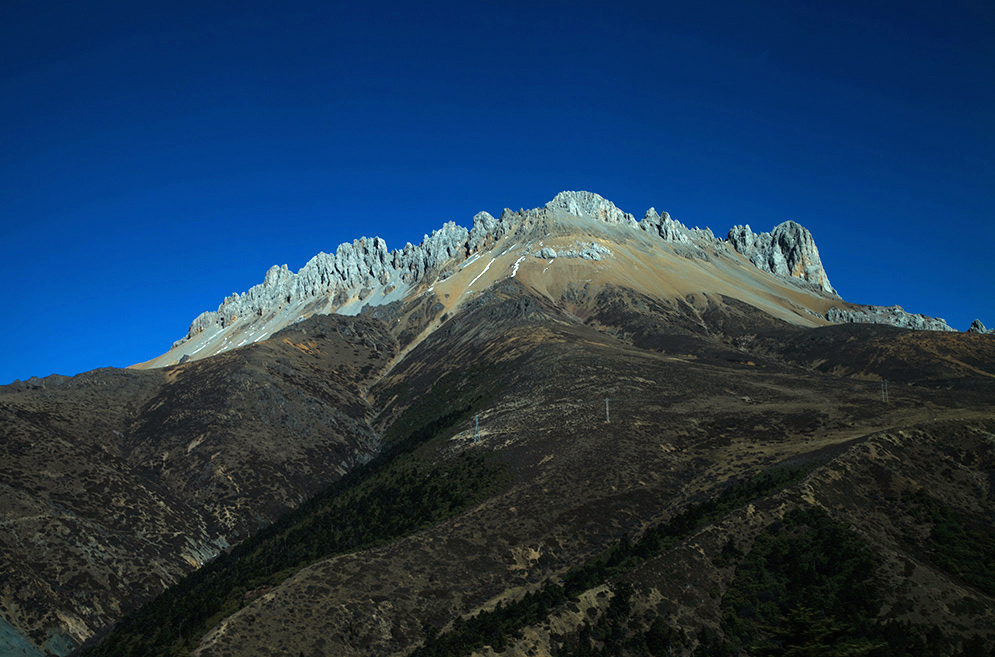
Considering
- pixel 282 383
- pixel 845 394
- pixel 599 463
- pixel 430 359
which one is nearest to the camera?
pixel 599 463

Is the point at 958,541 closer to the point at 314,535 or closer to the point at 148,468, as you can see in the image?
the point at 314,535

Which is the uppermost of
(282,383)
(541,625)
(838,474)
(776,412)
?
(282,383)

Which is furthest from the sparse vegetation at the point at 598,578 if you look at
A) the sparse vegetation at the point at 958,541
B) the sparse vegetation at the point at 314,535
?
the sparse vegetation at the point at 314,535

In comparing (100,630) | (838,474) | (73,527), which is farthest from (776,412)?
(73,527)

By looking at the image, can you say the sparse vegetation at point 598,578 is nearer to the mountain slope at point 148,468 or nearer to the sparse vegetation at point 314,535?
the sparse vegetation at point 314,535

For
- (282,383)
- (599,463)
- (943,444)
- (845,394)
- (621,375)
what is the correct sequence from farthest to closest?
(282,383)
(621,375)
(845,394)
(599,463)
(943,444)

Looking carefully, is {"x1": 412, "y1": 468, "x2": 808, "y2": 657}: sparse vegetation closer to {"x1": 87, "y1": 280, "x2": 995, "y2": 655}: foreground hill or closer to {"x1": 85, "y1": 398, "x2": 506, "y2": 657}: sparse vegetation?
{"x1": 87, "y1": 280, "x2": 995, "y2": 655}: foreground hill

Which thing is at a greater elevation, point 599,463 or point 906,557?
point 599,463

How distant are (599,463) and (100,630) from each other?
5626 centimetres

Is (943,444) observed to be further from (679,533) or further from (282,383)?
(282,383)

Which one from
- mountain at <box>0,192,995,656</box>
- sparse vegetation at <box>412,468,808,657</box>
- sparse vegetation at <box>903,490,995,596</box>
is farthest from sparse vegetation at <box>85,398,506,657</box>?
sparse vegetation at <box>903,490,995,596</box>

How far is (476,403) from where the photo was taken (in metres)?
119

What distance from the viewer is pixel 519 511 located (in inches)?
2721

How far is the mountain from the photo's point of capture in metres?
48.3
